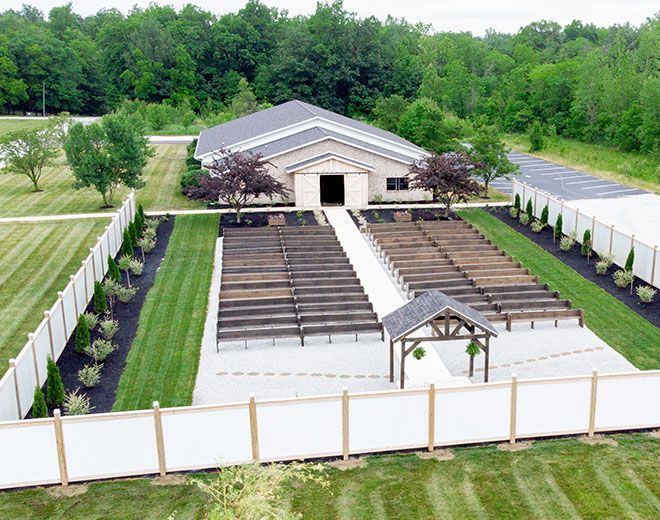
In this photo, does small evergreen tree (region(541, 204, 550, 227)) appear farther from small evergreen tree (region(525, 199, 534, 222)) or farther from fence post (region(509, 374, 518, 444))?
fence post (region(509, 374, 518, 444))

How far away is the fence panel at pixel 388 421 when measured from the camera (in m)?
13.8

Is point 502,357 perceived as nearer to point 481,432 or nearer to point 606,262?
point 481,432

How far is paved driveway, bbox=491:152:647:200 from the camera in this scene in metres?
44.5

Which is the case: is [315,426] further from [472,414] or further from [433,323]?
[433,323]

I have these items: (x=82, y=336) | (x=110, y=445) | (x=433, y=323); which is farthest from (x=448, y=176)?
(x=110, y=445)

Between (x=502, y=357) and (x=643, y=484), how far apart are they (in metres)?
7.02

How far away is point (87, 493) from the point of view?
13.1 meters

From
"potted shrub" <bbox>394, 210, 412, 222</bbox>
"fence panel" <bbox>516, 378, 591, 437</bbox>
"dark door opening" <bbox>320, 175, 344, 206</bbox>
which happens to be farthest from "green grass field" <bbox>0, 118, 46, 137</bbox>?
"fence panel" <bbox>516, 378, 591, 437</bbox>

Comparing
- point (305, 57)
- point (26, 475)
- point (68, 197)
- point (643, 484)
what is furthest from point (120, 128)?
point (305, 57)

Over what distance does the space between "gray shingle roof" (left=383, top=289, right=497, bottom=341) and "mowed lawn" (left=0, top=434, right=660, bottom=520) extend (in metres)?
3.82

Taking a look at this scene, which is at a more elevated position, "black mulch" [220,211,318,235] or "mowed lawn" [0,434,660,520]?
"black mulch" [220,211,318,235]

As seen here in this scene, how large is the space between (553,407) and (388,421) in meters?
3.44

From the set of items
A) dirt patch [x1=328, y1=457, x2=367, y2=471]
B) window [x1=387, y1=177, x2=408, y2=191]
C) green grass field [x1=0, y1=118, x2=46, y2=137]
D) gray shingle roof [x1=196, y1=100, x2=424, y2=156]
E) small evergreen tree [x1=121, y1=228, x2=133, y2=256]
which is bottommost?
dirt patch [x1=328, y1=457, x2=367, y2=471]

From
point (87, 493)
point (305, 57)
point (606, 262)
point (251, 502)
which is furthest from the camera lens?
point (305, 57)
